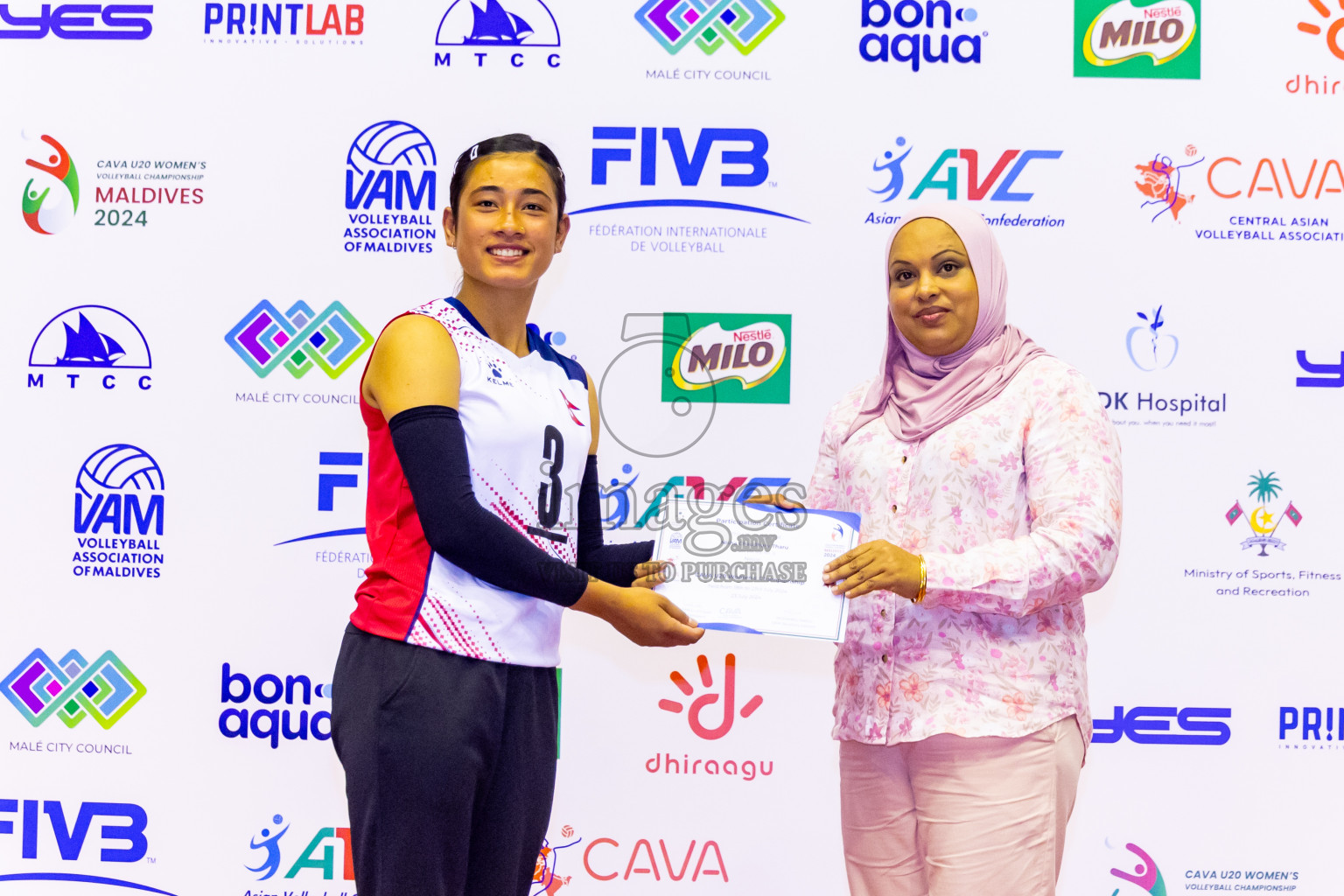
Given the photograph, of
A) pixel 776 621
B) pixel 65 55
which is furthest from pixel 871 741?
pixel 65 55

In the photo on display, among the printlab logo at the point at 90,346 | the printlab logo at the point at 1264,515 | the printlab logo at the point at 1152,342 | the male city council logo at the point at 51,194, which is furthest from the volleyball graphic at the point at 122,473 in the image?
the printlab logo at the point at 1264,515

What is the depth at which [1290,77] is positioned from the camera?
11.0 feet

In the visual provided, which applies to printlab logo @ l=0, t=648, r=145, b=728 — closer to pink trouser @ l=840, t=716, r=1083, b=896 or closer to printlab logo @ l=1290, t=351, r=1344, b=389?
pink trouser @ l=840, t=716, r=1083, b=896

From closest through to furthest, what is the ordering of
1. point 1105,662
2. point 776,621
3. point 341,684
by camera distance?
point 341,684, point 776,621, point 1105,662

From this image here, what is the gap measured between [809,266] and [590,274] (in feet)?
2.27

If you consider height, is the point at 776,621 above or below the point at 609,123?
below

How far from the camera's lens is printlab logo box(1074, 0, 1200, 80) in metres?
3.35

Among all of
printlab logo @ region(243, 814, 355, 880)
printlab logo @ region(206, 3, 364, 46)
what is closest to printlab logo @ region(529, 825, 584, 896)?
printlab logo @ region(243, 814, 355, 880)

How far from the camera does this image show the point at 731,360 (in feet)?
11.1

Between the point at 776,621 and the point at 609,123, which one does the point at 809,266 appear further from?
the point at 776,621

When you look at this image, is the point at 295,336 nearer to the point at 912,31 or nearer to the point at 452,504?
the point at 452,504

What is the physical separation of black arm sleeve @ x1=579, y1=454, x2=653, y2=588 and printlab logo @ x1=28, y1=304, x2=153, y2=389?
6.40ft

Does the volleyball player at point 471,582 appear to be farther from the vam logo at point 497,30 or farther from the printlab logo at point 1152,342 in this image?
the printlab logo at point 1152,342

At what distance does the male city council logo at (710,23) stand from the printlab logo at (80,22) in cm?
160
